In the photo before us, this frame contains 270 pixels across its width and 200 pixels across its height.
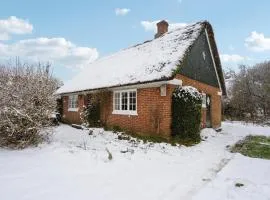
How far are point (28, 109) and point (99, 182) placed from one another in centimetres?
400

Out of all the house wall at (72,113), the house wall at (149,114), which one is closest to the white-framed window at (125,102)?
the house wall at (149,114)

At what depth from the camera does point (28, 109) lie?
816cm

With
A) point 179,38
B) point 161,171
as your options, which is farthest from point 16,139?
point 179,38

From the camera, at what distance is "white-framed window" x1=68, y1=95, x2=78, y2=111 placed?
1947cm

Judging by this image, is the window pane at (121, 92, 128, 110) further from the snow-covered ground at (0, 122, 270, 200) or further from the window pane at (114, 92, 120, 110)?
the snow-covered ground at (0, 122, 270, 200)

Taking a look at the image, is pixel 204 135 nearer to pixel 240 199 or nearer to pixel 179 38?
pixel 179 38

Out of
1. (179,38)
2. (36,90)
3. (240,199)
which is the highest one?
(179,38)

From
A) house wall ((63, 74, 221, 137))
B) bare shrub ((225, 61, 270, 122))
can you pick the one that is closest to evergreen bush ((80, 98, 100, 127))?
house wall ((63, 74, 221, 137))

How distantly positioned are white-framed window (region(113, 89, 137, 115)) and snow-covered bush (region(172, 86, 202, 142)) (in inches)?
99.4

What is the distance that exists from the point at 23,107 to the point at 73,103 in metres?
12.1

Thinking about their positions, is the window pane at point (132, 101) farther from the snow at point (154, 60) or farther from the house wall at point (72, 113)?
the house wall at point (72, 113)

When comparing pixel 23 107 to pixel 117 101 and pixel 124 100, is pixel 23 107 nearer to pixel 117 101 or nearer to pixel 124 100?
pixel 124 100

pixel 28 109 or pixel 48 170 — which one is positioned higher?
pixel 28 109

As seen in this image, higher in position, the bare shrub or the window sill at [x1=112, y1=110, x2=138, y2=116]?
the bare shrub
